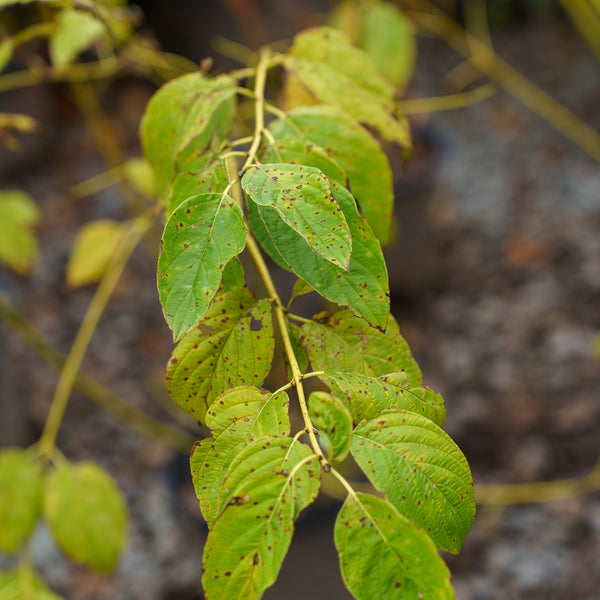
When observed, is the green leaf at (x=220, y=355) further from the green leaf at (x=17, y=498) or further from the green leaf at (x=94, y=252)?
the green leaf at (x=94, y=252)

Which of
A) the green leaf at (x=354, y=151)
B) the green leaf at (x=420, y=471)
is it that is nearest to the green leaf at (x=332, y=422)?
the green leaf at (x=420, y=471)

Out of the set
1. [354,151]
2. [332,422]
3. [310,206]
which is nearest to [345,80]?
[354,151]

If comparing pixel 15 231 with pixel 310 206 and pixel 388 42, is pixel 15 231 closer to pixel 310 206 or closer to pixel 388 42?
pixel 388 42

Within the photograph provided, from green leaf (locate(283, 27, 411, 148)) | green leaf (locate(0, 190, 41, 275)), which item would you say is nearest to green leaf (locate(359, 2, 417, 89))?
green leaf (locate(283, 27, 411, 148))

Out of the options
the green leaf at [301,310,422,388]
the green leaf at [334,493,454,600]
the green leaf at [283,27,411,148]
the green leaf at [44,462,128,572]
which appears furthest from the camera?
the green leaf at [44,462,128,572]

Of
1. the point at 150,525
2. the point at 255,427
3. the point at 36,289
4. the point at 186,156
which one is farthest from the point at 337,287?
the point at 36,289

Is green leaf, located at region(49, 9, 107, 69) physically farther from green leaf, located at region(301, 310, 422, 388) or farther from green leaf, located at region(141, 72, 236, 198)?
green leaf, located at region(301, 310, 422, 388)
